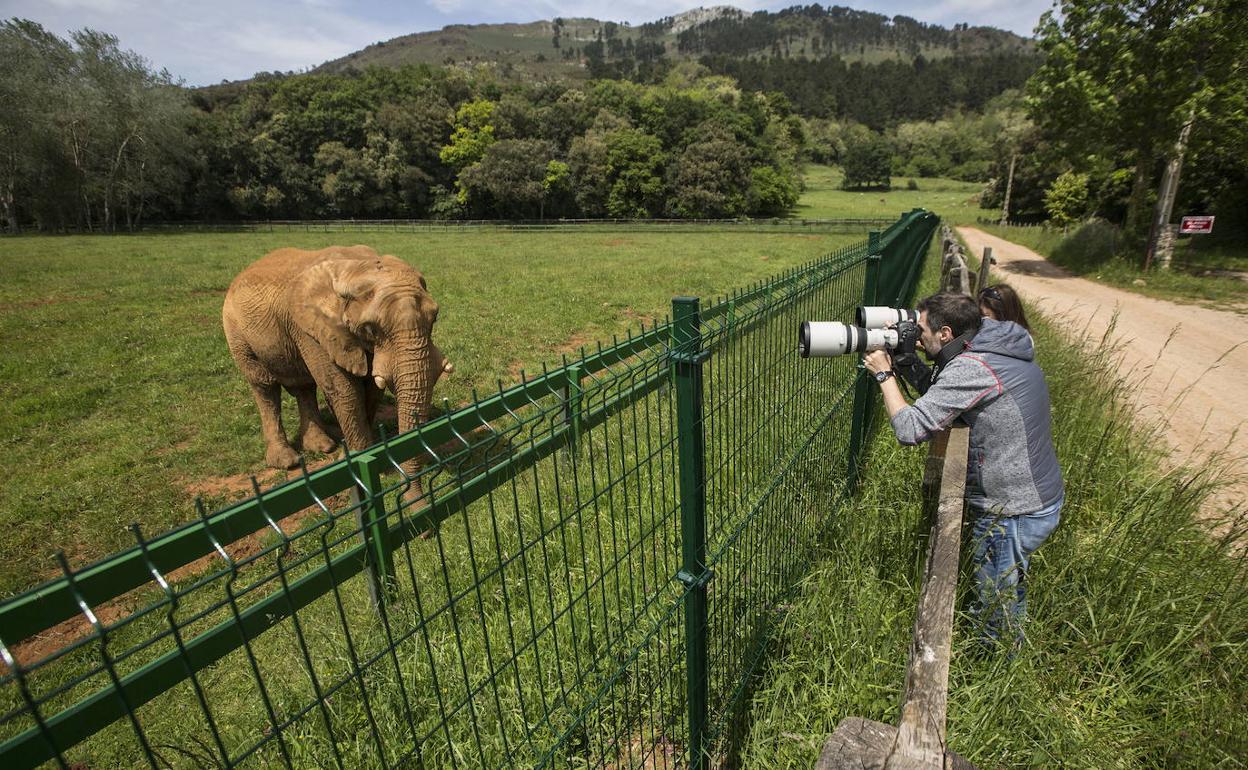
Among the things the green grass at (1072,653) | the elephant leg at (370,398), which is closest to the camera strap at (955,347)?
A: the green grass at (1072,653)

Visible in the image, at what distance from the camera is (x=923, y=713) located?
150 cm

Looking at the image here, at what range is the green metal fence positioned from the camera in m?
1.92

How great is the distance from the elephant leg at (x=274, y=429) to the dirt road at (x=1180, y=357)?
8625 mm

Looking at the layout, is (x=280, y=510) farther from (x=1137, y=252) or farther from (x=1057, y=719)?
(x=1137, y=252)

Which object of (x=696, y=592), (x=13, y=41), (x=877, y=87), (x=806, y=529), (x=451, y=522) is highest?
(x=877, y=87)

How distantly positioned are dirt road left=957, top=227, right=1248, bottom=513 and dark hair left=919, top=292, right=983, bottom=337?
6.30 feet

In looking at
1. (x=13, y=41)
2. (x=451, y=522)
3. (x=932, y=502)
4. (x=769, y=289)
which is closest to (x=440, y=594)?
(x=451, y=522)

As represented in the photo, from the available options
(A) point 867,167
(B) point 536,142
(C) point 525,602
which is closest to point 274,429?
(C) point 525,602

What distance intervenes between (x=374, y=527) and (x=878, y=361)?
2.85 metres

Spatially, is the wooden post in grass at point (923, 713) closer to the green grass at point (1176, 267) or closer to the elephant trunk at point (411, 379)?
the elephant trunk at point (411, 379)

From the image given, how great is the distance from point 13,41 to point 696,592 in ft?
197

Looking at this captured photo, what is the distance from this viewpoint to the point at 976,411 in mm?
3262

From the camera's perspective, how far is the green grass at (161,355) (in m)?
6.50

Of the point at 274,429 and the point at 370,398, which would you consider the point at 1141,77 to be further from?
the point at 274,429
